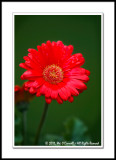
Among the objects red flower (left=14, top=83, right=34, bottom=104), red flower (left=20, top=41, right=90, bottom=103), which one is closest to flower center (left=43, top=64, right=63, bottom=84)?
red flower (left=20, top=41, right=90, bottom=103)

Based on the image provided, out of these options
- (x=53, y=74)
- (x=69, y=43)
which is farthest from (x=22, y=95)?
(x=69, y=43)

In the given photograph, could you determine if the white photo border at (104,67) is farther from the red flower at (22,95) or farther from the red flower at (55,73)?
the red flower at (55,73)

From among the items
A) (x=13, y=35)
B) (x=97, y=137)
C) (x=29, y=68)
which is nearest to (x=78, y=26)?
(x=13, y=35)

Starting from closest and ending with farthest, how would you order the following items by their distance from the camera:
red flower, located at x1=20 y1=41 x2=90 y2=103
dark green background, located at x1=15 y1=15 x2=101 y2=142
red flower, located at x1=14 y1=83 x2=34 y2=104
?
red flower, located at x1=20 y1=41 x2=90 y2=103 < red flower, located at x1=14 y1=83 x2=34 y2=104 < dark green background, located at x1=15 y1=15 x2=101 y2=142

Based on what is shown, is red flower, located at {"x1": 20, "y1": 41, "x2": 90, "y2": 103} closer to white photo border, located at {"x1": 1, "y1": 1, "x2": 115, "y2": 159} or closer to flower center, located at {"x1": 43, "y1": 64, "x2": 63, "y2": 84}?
flower center, located at {"x1": 43, "y1": 64, "x2": 63, "y2": 84}

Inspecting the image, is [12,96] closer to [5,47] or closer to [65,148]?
[5,47]

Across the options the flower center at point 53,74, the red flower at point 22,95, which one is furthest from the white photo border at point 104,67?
the flower center at point 53,74

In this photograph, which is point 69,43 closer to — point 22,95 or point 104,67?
point 104,67
